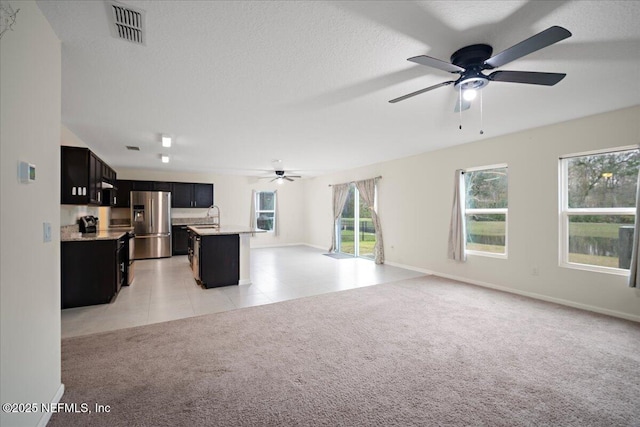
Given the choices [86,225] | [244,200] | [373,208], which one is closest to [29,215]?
[86,225]

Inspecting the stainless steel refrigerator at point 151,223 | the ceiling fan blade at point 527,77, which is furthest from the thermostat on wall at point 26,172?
the stainless steel refrigerator at point 151,223

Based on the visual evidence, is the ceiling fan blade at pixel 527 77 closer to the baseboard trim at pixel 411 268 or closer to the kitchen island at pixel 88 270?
the baseboard trim at pixel 411 268

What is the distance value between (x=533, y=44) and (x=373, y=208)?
5.43 meters

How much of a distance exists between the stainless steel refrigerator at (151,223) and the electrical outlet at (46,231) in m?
6.27

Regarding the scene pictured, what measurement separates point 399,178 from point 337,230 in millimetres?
2830

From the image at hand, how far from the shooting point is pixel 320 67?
7.61ft

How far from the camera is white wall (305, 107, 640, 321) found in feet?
11.3

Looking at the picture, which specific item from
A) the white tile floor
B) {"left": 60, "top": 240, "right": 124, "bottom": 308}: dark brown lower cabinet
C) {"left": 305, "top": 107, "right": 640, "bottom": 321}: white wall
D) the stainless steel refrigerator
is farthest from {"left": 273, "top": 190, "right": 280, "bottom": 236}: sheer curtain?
{"left": 60, "top": 240, "right": 124, "bottom": 308}: dark brown lower cabinet

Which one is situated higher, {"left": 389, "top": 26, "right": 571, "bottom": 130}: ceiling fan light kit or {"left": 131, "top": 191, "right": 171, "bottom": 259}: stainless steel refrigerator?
{"left": 389, "top": 26, "right": 571, "bottom": 130}: ceiling fan light kit

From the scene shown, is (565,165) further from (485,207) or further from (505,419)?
(505,419)

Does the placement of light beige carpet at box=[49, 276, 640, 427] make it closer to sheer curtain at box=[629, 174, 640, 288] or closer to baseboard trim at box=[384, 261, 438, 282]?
sheer curtain at box=[629, 174, 640, 288]

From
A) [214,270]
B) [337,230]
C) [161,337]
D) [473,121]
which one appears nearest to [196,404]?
[161,337]

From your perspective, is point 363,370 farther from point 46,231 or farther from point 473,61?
point 473,61

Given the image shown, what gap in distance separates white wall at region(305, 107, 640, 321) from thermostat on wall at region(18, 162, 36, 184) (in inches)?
209
